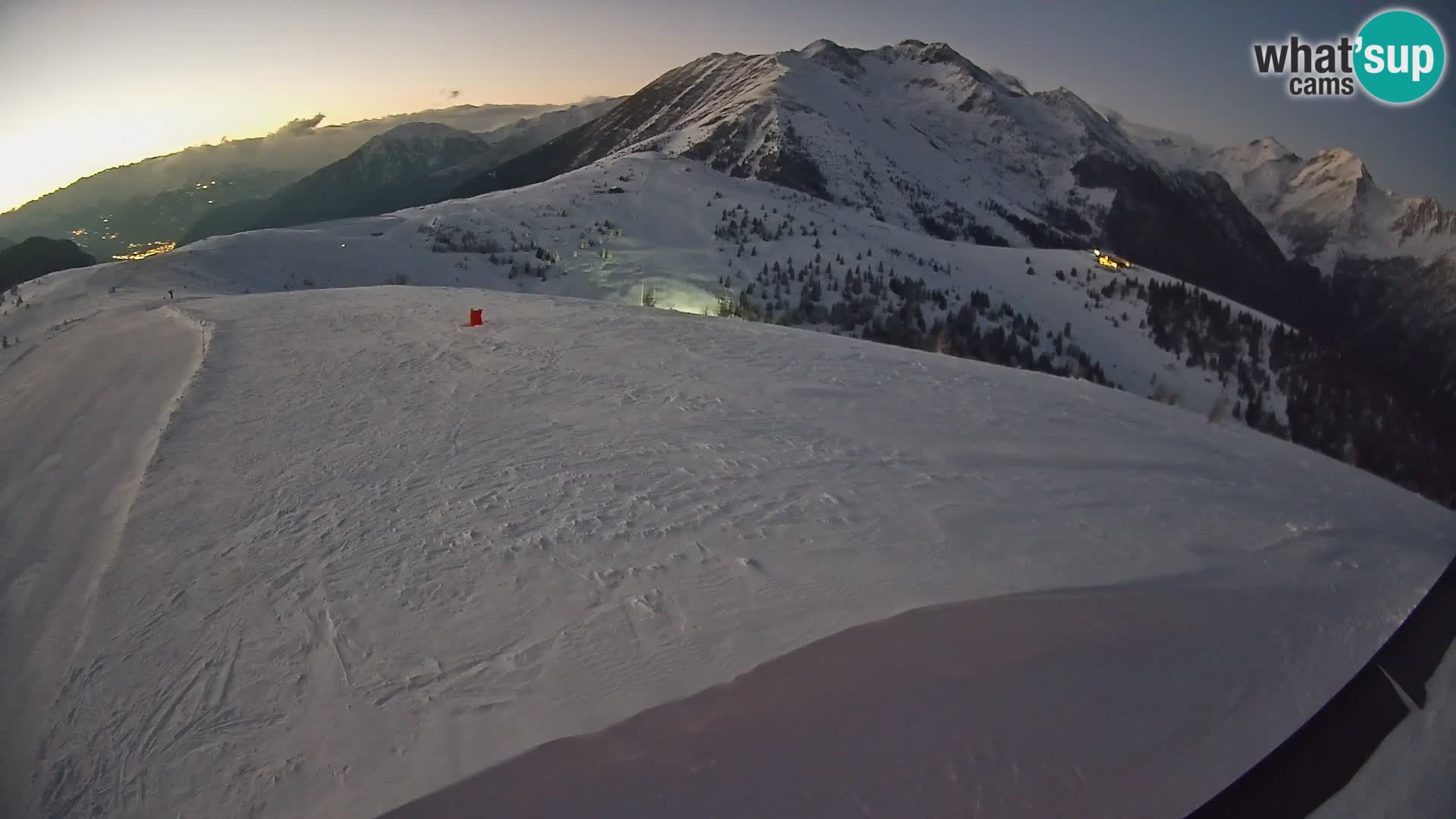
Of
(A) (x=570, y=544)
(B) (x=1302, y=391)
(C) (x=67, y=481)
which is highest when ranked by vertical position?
Result: (C) (x=67, y=481)

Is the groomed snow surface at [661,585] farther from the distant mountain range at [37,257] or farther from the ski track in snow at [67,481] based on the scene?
the distant mountain range at [37,257]

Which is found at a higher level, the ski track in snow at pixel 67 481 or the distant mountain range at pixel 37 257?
the distant mountain range at pixel 37 257

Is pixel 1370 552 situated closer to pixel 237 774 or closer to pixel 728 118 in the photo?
pixel 237 774

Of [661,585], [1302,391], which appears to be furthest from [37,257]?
[1302,391]

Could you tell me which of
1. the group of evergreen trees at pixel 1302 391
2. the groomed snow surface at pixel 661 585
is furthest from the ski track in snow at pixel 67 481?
the group of evergreen trees at pixel 1302 391

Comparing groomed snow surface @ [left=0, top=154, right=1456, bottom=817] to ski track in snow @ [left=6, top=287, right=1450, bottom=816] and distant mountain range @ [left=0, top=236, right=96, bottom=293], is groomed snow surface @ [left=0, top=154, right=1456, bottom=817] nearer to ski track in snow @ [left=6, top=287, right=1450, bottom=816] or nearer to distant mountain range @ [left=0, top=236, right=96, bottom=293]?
ski track in snow @ [left=6, top=287, right=1450, bottom=816]

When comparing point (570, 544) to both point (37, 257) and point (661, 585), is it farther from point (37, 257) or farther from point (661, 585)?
point (37, 257)

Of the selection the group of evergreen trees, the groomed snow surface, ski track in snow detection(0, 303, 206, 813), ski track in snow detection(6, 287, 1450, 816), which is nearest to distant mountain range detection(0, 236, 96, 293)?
ski track in snow detection(0, 303, 206, 813)

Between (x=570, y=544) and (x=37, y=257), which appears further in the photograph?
(x=37, y=257)
